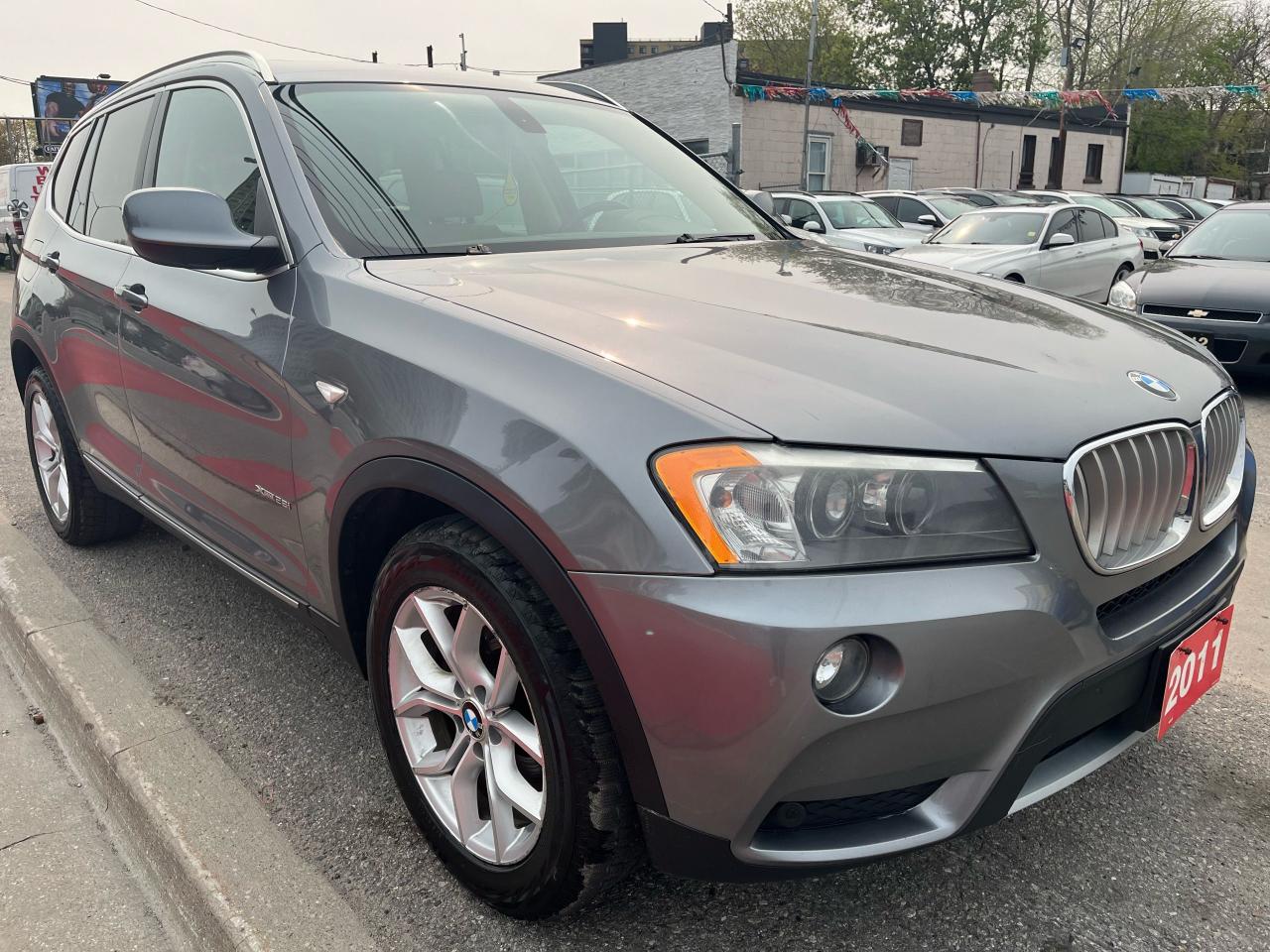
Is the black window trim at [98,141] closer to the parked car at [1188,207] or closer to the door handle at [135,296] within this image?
the door handle at [135,296]

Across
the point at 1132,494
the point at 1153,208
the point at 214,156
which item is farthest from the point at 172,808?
the point at 1153,208

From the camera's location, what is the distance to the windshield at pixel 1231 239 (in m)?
7.73

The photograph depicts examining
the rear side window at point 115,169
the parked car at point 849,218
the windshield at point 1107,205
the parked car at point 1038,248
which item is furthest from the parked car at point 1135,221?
the rear side window at point 115,169

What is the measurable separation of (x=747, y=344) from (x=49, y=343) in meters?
3.01

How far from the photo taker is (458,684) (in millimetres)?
1914

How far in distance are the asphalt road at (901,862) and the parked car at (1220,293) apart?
4514 mm

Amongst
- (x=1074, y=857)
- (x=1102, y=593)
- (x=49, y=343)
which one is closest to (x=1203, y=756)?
(x=1074, y=857)

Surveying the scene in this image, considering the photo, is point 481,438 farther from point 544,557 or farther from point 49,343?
point 49,343

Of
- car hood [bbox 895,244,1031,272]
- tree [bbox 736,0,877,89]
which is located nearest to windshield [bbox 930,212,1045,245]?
car hood [bbox 895,244,1031,272]

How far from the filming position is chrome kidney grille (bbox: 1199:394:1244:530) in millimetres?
1966

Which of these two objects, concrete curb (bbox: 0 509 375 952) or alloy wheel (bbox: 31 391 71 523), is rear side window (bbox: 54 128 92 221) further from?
concrete curb (bbox: 0 509 375 952)

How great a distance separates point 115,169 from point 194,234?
62.1 inches

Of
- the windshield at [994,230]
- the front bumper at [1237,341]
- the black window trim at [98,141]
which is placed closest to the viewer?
the black window trim at [98,141]

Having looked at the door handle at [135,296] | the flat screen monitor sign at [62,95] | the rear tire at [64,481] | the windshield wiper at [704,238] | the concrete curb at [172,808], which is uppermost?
the flat screen monitor sign at [62,95]
